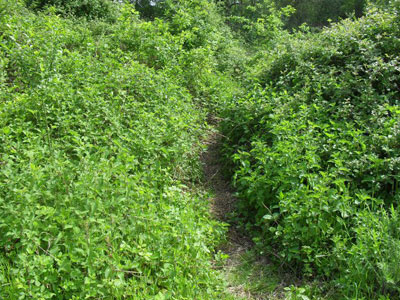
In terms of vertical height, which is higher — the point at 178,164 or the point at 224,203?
the point at 178,164

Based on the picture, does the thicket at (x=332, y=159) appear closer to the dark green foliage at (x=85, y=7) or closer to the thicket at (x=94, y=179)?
the thicket at (x=94, y=179)

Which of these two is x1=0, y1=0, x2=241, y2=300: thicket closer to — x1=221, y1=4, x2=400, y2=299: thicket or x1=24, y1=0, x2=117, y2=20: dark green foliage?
x1=221, y1=4, x2=400, y2=299: thicket

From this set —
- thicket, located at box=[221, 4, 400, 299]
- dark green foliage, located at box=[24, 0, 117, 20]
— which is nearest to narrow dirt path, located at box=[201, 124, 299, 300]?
thicket, located at box=[221, 4, 400, 299]

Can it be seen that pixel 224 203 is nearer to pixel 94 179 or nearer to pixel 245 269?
pixel 245 269

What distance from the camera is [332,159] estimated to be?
3.86 m

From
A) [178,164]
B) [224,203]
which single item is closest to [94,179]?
[178,164]

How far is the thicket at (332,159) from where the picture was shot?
3.08m

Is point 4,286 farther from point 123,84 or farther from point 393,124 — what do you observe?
point 393,124

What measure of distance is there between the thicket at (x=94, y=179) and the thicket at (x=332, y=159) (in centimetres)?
70

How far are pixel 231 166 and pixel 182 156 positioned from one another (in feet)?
2.91

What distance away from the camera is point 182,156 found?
4.46 metres

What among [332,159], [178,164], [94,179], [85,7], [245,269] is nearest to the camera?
[94,179]

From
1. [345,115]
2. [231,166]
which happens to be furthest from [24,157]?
[345,115]

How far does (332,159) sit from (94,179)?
2608 mm
